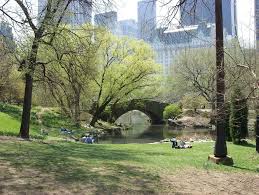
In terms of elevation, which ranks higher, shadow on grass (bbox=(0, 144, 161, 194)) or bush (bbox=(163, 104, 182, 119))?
bush (bbox=(163, 104, 182, 119))

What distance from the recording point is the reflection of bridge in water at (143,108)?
54.7 metres

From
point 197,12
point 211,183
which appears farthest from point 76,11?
point 211,183

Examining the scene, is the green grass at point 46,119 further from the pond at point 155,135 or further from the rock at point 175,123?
the rock at point 175,123

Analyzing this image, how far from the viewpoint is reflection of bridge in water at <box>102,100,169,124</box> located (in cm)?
5469

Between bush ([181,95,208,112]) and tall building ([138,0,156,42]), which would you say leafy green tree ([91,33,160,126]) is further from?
tall building ([138,0,156,42])

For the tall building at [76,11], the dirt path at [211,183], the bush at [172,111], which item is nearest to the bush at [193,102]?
the bush at [172,111]

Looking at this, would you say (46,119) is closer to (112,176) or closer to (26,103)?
(26,103)

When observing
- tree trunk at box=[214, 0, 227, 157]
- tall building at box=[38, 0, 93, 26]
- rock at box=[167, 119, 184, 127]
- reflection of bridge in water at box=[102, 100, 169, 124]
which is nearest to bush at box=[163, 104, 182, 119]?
rock at box=[167, 119, 184, 127]

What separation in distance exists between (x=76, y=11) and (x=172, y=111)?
44174 millimetres

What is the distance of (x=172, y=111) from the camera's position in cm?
6000

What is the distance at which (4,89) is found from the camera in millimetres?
41625

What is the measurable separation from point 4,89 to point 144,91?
55.5 feet

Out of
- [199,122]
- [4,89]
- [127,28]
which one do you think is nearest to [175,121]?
[199,122]

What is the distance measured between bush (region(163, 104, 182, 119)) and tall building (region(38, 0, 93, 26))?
140ft
